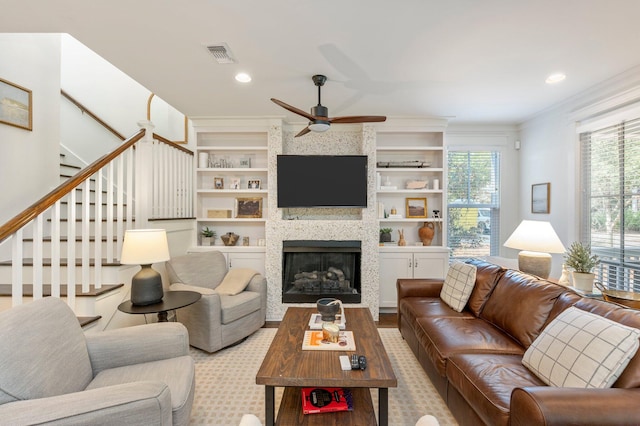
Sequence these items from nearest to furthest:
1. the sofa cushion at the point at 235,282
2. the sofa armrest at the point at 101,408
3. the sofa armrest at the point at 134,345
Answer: the sofa armrest at the point at 101,408 < the sofa armrest at the point at 134,345 < the sofa cushion at the point at 235,282

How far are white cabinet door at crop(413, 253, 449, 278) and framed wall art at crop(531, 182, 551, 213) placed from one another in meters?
1.34

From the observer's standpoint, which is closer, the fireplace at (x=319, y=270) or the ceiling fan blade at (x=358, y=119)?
the ceiling fan blade at (x=358, y=119)

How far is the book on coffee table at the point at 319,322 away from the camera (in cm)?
229

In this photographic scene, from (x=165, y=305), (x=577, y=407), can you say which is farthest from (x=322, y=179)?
(x=577, y=407)

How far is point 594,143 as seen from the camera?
325cm

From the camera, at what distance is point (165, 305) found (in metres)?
2.46

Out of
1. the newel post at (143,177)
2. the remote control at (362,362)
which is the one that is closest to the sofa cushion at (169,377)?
the remote control at (362,362)

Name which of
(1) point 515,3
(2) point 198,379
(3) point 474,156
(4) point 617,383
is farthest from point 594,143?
(2) point 198,379

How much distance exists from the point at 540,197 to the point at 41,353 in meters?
4.96

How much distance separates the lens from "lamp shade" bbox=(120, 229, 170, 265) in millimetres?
2383

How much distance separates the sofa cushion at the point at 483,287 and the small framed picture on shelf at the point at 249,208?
9.36 feet

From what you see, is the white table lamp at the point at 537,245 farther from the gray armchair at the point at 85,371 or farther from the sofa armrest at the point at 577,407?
the gray armchair at the point at 85,371

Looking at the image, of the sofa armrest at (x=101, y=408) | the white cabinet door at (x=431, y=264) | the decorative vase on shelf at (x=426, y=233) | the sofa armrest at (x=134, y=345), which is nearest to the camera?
the sofa armrest at (x=101, y=408)

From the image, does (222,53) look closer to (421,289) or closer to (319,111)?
(319,111)
